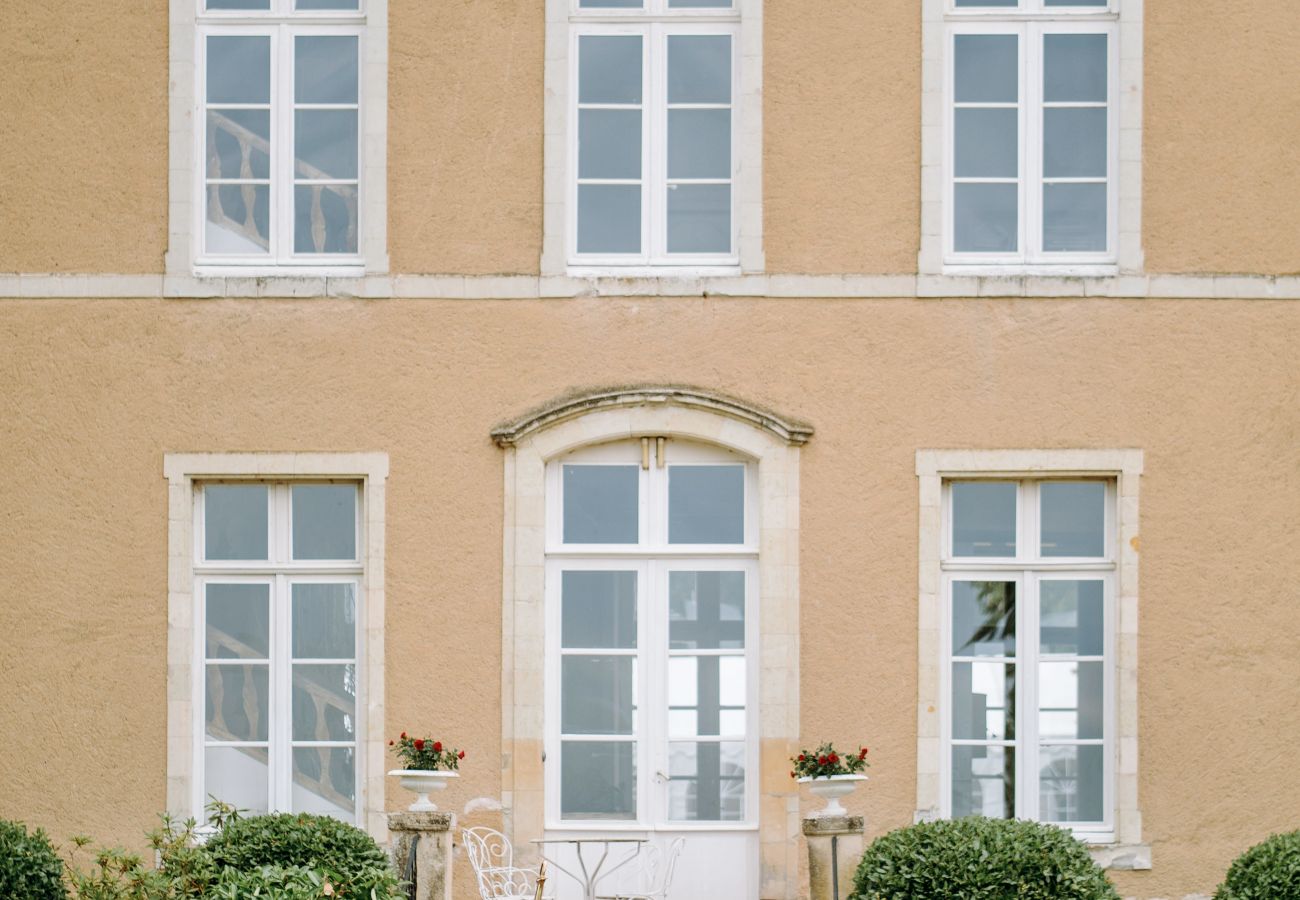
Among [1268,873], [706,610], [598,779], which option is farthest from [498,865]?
[1268,873]

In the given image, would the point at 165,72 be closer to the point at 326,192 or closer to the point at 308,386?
the point at 326,192

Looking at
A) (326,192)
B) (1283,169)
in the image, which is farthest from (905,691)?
(326,192)

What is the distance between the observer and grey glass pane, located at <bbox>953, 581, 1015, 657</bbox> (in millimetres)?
10875

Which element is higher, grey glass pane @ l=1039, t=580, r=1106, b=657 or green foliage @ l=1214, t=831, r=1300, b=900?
grey glass pane @ l=1039, t=580, r=1106, b=657

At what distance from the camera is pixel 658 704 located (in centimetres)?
1085

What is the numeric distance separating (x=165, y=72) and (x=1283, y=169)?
19.2ft

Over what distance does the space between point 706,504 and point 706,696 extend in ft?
3.28

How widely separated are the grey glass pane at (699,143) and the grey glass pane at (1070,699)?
3.12 m

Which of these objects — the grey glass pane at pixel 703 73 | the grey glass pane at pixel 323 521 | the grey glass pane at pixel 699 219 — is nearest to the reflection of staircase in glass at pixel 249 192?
the grey glass pane at pixel 323 521

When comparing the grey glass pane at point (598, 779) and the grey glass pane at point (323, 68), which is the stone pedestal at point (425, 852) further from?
the grey glass pane at point (323, 68)

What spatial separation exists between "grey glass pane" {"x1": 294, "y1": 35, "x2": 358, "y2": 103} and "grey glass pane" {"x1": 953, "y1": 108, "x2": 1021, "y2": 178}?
3.23 metres

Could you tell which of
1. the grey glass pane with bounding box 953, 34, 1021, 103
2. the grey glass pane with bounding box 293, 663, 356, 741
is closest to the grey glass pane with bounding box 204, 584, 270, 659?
the grey glass pane with bounding box 293, 663, 356, 741

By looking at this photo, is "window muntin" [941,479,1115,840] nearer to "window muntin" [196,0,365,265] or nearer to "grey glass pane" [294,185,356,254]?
"grey glass pane" [294,185,356,254]

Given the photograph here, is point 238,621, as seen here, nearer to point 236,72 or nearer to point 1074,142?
point 236,72
